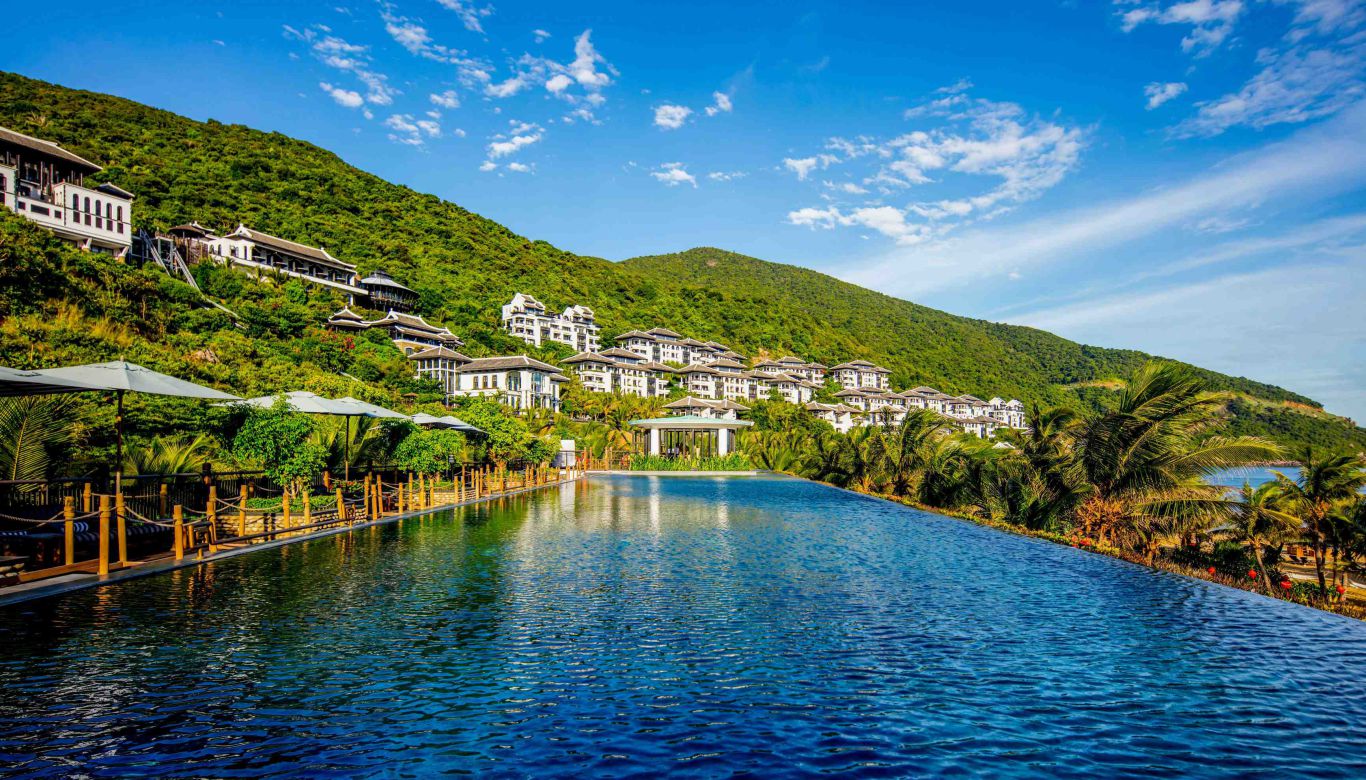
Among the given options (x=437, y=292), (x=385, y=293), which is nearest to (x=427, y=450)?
(x=385, y=293)

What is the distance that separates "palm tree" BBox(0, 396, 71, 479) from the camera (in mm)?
11992

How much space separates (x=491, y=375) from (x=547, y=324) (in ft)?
75.0

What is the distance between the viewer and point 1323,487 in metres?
15.5

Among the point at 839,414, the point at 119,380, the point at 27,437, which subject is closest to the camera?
the point at 119,380

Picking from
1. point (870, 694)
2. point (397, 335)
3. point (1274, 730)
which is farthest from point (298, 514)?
point (397, 335)

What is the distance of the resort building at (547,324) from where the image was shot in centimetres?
8138

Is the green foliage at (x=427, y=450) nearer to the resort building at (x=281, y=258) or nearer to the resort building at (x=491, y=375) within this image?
the resort building at (x=491, y=375)

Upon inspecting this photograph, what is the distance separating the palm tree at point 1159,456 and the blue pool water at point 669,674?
106 inches

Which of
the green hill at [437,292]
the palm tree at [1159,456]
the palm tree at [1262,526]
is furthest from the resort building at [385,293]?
the palm tree at [1262,526]

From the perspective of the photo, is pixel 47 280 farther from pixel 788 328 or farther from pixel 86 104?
pixel 788 328

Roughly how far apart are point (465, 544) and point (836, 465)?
84.7ft

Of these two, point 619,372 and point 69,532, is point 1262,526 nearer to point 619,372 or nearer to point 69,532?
point 69,532

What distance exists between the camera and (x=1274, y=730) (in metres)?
5.29

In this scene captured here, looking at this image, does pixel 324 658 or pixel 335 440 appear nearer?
pixel 324 658
